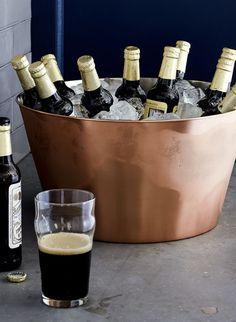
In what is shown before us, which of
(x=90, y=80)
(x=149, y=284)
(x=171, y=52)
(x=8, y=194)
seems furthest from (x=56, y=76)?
(x=149, y=284)

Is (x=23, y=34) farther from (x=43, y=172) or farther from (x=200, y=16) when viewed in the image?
(x=43, y=172)

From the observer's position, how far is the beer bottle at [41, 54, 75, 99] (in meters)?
1.47

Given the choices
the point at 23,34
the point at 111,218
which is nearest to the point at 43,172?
the point at 111,218

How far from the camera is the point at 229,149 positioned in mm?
1362

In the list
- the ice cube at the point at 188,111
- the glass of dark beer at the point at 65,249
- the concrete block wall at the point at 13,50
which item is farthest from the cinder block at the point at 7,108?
the glass of dark beer at the point at 65,249

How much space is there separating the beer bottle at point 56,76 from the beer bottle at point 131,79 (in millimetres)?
91

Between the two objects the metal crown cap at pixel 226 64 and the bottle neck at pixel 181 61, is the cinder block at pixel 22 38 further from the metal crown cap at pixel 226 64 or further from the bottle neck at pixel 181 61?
the metal crown cap at pixel 226 64

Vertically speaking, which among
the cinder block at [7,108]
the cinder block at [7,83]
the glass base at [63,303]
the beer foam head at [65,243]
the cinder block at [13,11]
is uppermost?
the cinder block at [13,11]

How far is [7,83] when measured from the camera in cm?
172

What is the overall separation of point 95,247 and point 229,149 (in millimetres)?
271

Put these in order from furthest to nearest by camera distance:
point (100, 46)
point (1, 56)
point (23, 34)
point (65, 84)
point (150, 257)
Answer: point (100, 46) < point (23, 34) < point (1, 56) < point (65, 84) < point (150, 257)

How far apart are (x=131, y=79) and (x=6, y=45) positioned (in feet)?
1.08

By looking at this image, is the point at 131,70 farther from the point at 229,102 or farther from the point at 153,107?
the point at 229,102

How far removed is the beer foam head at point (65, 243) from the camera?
3.72 feet
